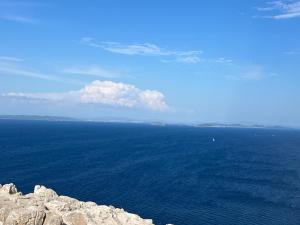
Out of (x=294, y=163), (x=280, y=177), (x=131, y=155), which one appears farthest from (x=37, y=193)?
(x=294, y=163)

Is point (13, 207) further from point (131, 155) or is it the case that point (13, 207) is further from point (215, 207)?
point (131, 155)

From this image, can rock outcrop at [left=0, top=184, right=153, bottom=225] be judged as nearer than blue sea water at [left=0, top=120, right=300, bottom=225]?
Yes

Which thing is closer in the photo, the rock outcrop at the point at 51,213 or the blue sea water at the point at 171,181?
the rock outcrop at the point at 51,213

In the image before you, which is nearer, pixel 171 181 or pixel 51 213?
pixel 51 213

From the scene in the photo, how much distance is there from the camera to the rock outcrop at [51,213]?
37.8 meters

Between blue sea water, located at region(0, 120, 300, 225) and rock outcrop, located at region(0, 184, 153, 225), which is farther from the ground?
rock outcrop, located at region(0, 184, 153, 225)

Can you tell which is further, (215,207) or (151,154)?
(151,154)

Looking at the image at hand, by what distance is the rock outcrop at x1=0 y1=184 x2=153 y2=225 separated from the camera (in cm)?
3775

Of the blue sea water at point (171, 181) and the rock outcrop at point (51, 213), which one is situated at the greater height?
the rock outcrop at point (51, 213)

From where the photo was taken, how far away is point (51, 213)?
4066 cm

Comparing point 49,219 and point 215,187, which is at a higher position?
point 49,219

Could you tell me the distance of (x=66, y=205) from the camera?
44688 millimetres

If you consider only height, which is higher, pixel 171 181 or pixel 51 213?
pixel 51 213

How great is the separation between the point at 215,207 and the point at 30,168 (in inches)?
2670
